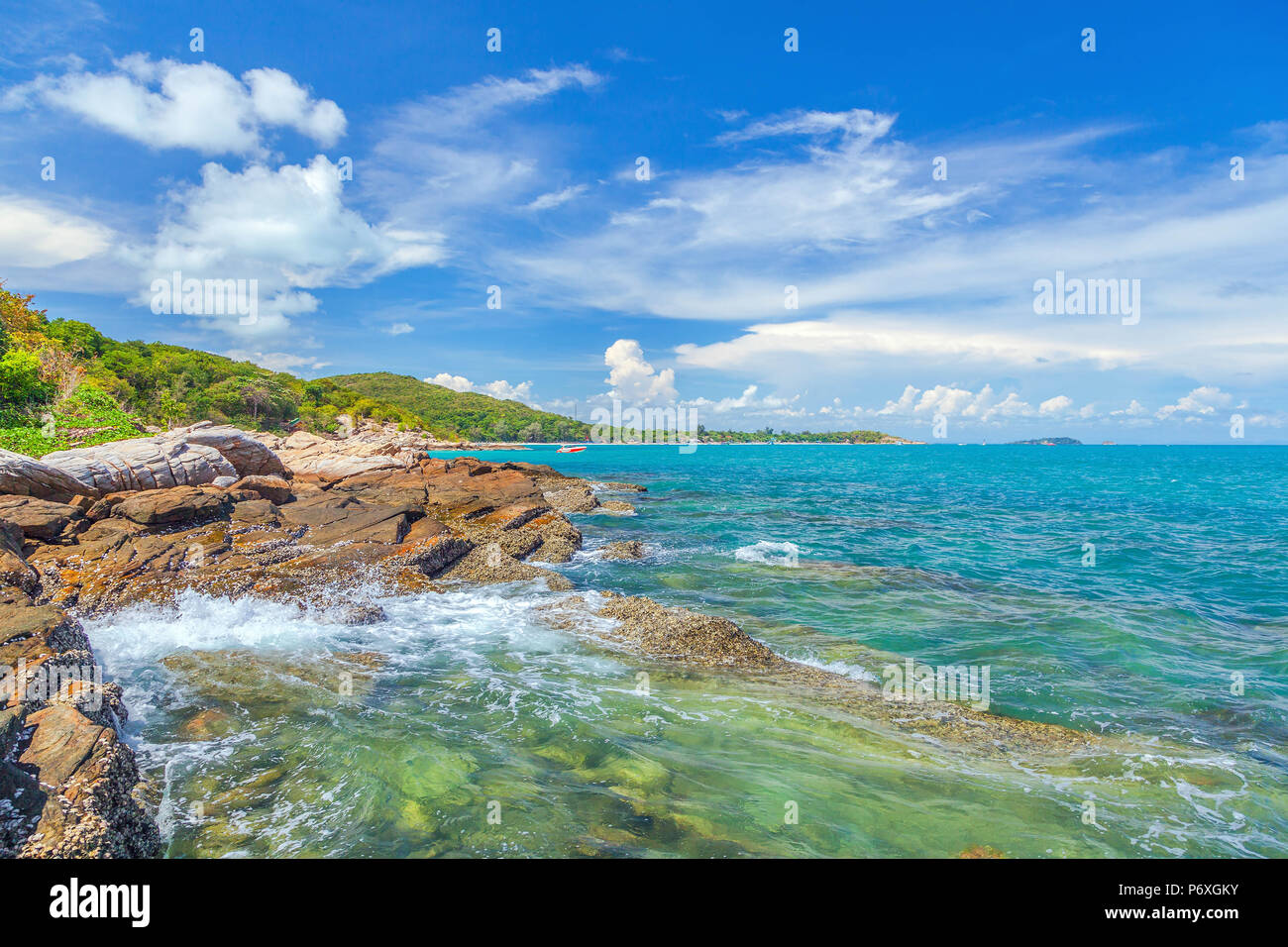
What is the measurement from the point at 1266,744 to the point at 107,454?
31.4 meters

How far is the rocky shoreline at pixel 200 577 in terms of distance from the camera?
565cm

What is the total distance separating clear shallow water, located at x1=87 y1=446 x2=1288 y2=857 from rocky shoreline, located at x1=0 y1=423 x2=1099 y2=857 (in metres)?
0.80

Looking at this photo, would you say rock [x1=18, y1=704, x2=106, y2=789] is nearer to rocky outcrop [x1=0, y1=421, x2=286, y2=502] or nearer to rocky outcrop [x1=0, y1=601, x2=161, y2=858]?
rocky outcrop [x1=0, y1=601, x2=161, y2=858]

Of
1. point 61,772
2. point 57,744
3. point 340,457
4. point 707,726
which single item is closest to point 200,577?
point 57,744

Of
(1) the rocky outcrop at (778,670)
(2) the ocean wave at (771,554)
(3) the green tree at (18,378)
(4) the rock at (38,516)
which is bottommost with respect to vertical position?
(1) the rocky outcrop at (778,670)

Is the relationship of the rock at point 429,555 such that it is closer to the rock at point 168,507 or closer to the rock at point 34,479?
the rock at point 168,507

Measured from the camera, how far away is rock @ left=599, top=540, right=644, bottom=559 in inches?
895

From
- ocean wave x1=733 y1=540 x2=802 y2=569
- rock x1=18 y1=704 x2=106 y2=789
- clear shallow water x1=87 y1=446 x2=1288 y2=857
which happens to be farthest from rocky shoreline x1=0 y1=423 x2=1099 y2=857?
ocean wave x1=733 y1=540 x2=802 y2=569

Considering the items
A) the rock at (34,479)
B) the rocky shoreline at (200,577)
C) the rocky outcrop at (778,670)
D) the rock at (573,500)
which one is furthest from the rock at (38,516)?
the rock at (573,500)

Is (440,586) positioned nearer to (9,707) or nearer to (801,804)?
(9,707)

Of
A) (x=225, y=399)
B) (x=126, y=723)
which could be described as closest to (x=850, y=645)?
(x=126, y=723)

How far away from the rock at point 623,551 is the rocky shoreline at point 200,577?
0.08 metres

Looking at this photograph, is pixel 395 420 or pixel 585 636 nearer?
pixel 585 636
